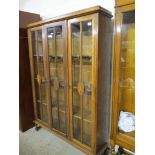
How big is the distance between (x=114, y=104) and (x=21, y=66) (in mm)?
1647

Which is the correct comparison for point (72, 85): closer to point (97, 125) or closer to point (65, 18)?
point (97, 125)

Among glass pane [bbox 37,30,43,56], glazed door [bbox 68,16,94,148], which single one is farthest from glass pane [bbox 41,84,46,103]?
glazed door [bbox 68,16,94,148]

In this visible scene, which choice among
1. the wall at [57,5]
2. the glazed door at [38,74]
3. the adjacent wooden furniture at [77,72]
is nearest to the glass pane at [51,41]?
the adjacent wooden furniture at [77,72]

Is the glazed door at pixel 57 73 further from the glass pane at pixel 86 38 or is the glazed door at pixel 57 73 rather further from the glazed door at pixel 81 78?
the glass pane at pixel 86 38

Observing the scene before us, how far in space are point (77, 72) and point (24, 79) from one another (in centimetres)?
109

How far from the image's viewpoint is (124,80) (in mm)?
1430

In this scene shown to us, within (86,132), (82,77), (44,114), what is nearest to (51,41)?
(82,77)

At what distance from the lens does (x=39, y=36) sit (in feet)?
7.18

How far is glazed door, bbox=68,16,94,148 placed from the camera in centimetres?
162

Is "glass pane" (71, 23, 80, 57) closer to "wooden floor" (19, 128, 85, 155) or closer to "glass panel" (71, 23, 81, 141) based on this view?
"glass panel" (71, 23, 81, 141)

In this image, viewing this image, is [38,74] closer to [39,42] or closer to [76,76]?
[39,42]

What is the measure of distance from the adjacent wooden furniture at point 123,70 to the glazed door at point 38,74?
46.7 inches

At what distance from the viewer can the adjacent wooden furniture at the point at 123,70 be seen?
1.29m
